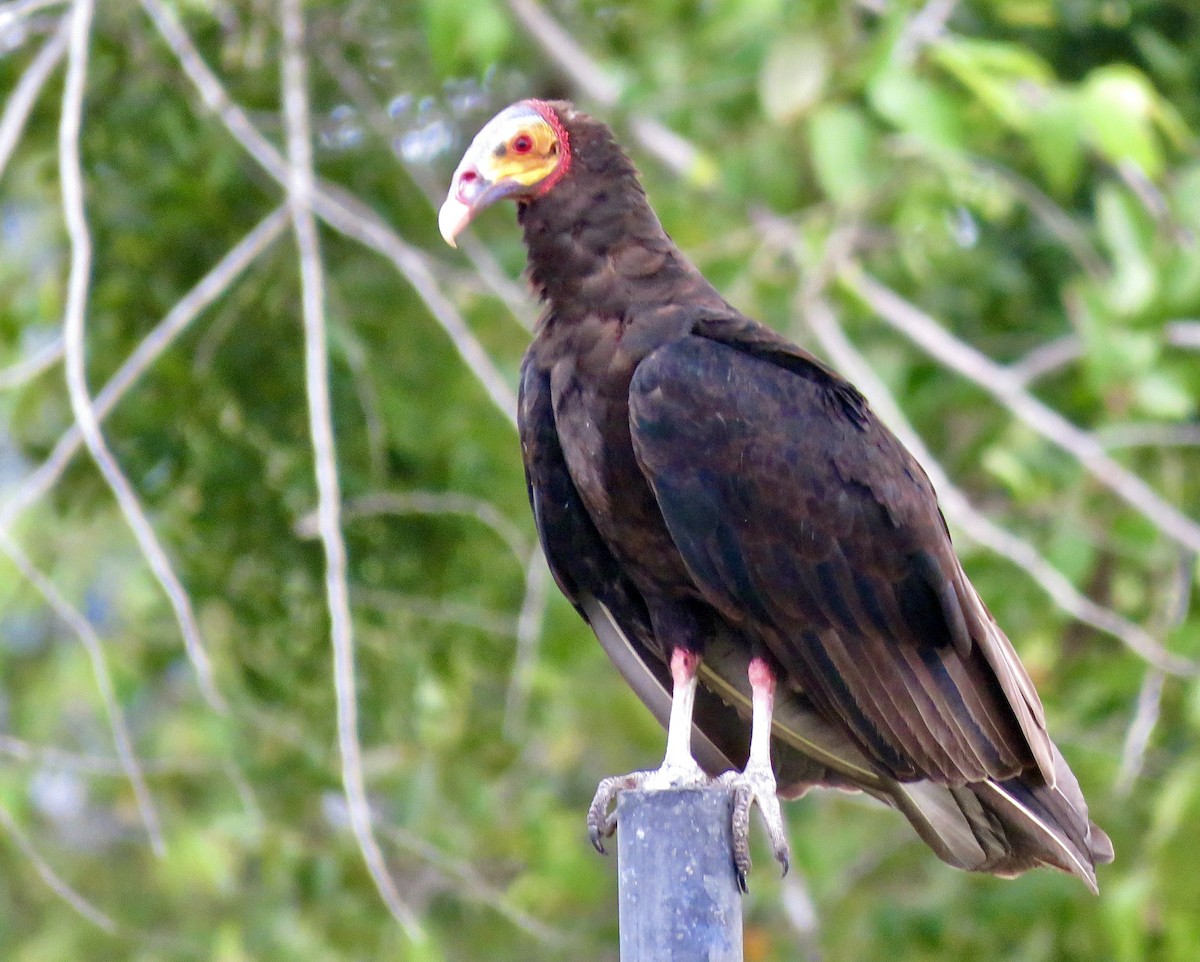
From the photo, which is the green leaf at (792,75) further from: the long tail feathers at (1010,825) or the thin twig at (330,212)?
the long tail feathers at (1010,825)

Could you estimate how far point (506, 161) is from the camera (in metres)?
3.12

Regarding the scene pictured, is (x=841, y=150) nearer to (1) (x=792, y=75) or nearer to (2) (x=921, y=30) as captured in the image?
(1) (x=792, y=75)

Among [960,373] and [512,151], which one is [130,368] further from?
[960,373]

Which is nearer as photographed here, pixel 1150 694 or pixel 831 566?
pixel 831 566

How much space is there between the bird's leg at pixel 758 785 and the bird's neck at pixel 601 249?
26.2 inches

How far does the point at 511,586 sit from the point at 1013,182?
65.9 inches

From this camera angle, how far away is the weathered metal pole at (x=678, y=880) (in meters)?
2.38

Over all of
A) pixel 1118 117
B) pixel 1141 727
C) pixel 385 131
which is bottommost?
pixel 1141 727

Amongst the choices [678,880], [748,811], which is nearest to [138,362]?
[748,811]

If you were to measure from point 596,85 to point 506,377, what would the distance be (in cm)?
79

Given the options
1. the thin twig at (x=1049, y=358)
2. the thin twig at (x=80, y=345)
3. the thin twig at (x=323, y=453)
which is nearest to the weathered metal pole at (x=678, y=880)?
the thin twig at (x=323, y=453)

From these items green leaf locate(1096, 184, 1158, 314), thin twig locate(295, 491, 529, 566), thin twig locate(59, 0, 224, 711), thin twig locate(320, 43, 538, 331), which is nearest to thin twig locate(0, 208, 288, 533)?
thin twig locate(59, 0, 224, 711)

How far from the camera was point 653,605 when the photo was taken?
318cm

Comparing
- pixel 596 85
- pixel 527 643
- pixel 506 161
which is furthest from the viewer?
pixel 596 85
